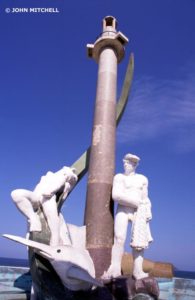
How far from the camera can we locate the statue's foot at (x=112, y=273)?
22.7 ft

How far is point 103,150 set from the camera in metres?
8.51

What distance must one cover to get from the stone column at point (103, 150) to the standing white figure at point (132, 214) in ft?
1.06

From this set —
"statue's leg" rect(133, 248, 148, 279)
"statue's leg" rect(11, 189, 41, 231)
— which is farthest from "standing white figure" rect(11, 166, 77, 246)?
"statue's leg" rect(133, 248, 148, 279)

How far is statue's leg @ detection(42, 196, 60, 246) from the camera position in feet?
21.4

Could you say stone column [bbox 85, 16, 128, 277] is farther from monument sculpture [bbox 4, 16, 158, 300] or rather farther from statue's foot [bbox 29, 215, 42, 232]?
statue's foot [bbox 29, 215, 42, 232]

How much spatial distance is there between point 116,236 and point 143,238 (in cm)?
65

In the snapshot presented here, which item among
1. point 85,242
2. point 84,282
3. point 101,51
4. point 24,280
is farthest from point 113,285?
point 101,51

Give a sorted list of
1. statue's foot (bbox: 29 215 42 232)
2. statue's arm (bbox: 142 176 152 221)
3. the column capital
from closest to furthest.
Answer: statue's foot (bbox: 29 215 42 232)
statue's arm (bbox: 142 176 152 221)
the column capital

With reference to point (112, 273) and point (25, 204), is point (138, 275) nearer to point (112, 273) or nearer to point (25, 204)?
point (112, 273)

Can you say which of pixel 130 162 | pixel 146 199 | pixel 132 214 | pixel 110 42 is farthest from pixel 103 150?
pixel 110 42

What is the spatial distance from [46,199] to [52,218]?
404mm

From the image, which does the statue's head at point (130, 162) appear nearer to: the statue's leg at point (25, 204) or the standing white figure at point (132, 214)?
the standing white figure at point (132, 214)

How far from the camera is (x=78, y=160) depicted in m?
9.62

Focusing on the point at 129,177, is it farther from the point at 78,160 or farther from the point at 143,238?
the point at 78,160
